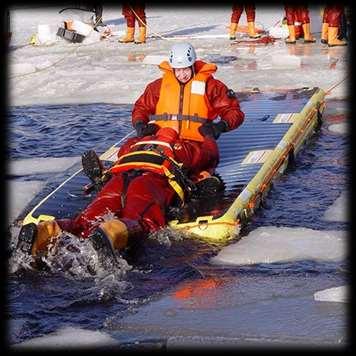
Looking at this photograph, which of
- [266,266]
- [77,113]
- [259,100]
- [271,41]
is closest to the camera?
[266,266]

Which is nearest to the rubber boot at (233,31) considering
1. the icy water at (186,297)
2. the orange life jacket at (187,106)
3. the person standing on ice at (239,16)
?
the person standing on ice at (239,16)

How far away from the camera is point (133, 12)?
55.1 feet

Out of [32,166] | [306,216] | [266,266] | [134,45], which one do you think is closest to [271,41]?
[134,45]

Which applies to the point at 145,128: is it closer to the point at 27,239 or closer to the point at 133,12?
the point at 27,239

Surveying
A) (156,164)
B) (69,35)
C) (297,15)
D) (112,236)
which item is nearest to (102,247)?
(112,236)

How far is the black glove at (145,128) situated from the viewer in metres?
7.22

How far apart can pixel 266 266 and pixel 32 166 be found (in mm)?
3662

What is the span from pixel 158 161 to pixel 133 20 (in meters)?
10.6

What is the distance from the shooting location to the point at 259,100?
10.0m

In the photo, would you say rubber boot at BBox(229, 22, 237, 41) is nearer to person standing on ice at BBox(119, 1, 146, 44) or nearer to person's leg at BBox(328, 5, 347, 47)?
person standing on ice at BBox(119, 1, 146, 44)

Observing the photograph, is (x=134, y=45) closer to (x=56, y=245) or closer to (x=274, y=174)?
(x=274, y=174)

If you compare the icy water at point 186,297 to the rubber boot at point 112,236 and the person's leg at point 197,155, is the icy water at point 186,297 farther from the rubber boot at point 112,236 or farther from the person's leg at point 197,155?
the person's leg at point 197,155

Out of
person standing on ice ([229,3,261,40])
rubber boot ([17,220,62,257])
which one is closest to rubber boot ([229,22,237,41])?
person standing on ice ([229,3,261,40])

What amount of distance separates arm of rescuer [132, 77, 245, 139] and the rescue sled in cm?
42
